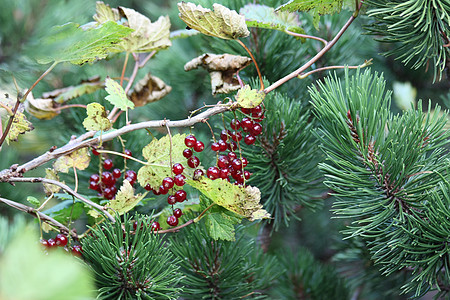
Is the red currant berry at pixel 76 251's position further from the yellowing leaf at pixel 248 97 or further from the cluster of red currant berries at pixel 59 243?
the yellowing leaf at pixel 248 97

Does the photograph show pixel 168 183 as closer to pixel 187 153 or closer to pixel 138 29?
pixel 187 153

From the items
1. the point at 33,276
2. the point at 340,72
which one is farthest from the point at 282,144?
the point at 33,276

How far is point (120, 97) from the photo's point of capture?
46 centimetres

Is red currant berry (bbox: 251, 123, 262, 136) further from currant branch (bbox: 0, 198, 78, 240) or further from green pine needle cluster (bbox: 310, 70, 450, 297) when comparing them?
currant branch (bbox: 0, 198, 78, 240)

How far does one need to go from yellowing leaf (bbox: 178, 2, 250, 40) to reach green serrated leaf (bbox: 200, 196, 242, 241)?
7.3 inches

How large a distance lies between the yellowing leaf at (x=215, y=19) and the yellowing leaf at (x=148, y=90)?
6.7 inches

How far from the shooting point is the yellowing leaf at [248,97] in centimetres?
41

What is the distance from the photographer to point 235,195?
408 mm

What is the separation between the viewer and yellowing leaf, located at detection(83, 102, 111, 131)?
431 millimetres

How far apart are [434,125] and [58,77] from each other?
0.64 metres

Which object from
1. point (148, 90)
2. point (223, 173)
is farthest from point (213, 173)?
point (148, 90)

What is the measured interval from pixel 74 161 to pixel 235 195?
0.19 metres

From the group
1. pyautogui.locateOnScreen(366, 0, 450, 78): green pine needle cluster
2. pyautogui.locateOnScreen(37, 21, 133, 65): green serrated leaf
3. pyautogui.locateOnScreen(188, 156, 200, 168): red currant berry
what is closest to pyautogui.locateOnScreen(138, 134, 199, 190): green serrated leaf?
pyautogui.locateOnScreen(188, 156, 200, 168): red currant berry

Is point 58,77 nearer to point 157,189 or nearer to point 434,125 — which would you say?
point 157,189
